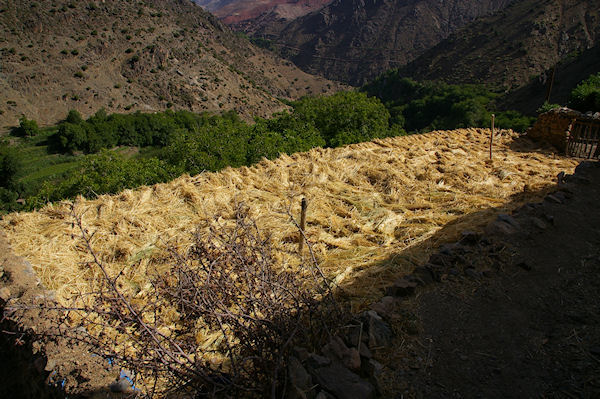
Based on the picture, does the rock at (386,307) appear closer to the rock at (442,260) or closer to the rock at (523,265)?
the rock at (442,260)

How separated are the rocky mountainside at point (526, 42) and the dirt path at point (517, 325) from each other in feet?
150

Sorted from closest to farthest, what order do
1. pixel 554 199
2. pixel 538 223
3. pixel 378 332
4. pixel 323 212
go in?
1. pixel 378 332
2. pixel 538 223
3. pixel 554 199
4. pixel 323 212

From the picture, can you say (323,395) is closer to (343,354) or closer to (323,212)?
(343,354)

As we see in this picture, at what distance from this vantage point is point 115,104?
60219 millimetres

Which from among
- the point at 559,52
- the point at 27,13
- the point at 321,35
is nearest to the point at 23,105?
the point at 27,13

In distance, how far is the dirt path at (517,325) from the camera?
2.15m

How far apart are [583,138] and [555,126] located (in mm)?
1094

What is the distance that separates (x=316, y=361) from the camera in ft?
6.73

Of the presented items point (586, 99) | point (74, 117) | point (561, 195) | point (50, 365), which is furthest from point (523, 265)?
point (74, 117)

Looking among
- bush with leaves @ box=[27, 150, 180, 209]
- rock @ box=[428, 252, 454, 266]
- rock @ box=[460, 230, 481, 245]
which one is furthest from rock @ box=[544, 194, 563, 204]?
bush with leaves @ box=[27, 150, 180, 209]

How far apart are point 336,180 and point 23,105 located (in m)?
67.1

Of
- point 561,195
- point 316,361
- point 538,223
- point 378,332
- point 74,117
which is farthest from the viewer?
point 74,117

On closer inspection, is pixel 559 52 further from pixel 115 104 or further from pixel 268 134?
pixel 115 104

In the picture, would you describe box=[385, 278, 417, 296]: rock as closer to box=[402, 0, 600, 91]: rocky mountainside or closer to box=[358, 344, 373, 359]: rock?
box=[358, 344, 373, 359]: rock
